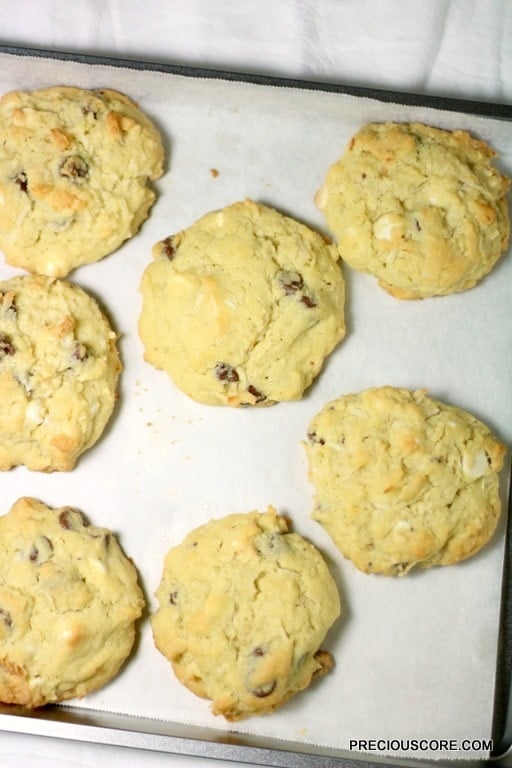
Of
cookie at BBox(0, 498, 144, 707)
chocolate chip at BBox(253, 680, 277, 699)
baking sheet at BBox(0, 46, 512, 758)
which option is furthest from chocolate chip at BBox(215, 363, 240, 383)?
chocolate chip at BBox(253, 680, 277, 699)

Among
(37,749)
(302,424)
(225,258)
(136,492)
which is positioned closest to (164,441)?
(136,492)

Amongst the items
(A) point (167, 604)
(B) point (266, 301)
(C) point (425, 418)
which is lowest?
(A) point (167, 604)

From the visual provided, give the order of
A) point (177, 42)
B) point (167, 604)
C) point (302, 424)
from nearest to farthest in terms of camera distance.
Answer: point (167, 604), point (302, 424), point (177, 42)

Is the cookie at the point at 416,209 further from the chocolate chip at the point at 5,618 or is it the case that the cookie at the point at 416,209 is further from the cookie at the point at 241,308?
the chocolate chip at the point at 5,618

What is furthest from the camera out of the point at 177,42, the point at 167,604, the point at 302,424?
the point at 177,42

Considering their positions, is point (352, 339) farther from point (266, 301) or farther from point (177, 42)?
point (177, 42)
